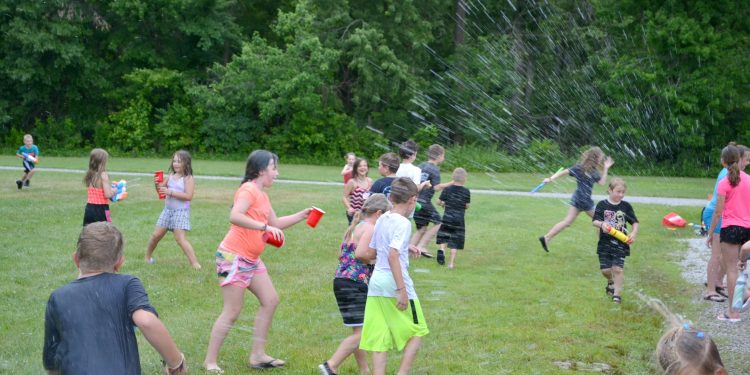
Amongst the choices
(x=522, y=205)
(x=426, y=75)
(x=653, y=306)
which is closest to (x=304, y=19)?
(x=426, y=75)

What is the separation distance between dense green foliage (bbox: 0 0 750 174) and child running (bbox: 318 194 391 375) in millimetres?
28529

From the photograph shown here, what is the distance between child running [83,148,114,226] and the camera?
9.81m

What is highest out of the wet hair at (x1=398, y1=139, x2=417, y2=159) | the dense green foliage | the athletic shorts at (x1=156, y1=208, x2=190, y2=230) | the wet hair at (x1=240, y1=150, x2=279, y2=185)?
the dense green foliage

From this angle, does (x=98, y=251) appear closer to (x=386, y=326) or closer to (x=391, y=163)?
(x=386, y=326)

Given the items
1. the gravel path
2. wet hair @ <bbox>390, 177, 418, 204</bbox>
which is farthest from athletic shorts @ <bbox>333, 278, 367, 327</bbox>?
the gravel path

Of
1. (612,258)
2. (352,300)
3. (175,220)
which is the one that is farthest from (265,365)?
(175,220)

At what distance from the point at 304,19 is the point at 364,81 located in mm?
4295

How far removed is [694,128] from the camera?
3416 centimetres

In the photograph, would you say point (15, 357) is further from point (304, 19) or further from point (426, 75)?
point (426, 75)

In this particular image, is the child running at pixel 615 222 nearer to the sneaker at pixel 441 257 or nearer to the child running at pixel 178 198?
the sneaker at pixel 441 257

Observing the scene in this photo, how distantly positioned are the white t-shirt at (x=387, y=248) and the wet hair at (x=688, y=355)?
2721 millimetres

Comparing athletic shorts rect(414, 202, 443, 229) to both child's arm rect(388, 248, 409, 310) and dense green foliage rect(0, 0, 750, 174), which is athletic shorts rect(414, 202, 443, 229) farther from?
dense green foliage rect(0, 0, 750, 174)

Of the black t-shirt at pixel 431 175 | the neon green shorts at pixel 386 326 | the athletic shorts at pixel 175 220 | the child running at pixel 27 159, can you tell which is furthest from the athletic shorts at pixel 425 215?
the child running at pixel 27 159

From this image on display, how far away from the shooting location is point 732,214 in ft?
28.0
